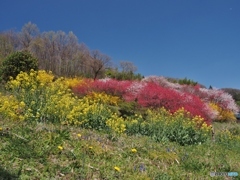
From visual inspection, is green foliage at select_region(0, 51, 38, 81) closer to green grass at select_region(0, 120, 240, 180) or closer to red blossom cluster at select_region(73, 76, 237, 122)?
red blossom cluster at select_region(73, 76, 237, 122)

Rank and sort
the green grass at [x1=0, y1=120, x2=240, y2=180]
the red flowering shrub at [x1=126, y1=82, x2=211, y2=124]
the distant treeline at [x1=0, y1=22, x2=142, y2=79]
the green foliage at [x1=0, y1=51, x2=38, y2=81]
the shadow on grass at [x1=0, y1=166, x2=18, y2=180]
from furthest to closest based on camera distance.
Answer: the distant treeline at [x1=0, y1=22, x2=142, y2=79] < the green foliage at [x1=0, y1=51, x2=38, y2=81] < the red flowering shrub at [x1=126, y1=82, x2=211, y2=124] < the green grass at [x1=0, y1=120, x2=240, y2=180] < the shadow on grass at [x1=0, y1=166, x2=18, y2=180]

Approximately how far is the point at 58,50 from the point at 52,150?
3391 cm

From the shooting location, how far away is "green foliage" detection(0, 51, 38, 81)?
1656 cm

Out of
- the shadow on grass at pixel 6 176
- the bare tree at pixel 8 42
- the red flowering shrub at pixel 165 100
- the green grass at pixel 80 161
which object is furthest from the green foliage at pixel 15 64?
the bare tree at pixel 8 42

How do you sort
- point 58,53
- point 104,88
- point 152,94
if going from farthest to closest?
point 58,53, point 104,88, point 152,94

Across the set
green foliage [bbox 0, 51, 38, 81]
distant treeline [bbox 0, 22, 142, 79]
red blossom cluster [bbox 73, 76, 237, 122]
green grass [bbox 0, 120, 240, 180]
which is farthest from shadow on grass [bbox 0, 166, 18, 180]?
distant treeline [bbox 0, 22, 142, 79]

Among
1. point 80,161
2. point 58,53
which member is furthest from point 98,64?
point 80,161

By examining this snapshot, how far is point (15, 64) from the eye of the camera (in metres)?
Result: 16.8

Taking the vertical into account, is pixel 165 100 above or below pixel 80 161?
above

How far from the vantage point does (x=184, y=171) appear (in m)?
4.86

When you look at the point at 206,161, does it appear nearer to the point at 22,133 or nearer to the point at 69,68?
A: the point at 22,133

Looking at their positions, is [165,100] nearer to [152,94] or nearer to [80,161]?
[152,94]

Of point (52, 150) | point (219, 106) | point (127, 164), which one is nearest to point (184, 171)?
point (127, 164)

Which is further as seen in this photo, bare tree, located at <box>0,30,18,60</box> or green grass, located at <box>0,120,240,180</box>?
bare tree, located at <box>0,30,18,60</box>
